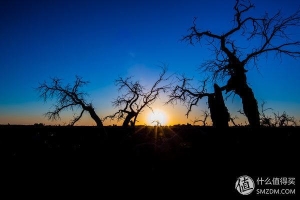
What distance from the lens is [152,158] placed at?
33.2ft

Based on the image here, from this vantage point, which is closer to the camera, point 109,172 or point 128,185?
point 128,185

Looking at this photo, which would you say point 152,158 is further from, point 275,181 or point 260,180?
point 275,181

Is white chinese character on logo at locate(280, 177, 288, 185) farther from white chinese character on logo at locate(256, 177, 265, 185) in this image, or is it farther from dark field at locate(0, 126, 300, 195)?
white chinese character on logo at locate(256, 177, 265, 185)

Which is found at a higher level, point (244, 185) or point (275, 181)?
point (275, 181)

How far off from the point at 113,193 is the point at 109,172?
167 cm

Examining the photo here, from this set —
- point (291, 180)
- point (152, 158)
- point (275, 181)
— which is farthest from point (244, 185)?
point (152, 158)

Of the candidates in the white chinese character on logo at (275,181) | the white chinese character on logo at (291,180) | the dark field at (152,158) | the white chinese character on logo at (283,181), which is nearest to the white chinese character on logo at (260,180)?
the white chinese character on logo at (275,181)

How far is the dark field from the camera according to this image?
884 cm

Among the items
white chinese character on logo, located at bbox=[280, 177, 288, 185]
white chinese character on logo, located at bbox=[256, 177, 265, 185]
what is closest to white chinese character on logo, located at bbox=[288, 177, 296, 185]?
white chinese character on logo, located at bbox=[280, 177, 288, 185]

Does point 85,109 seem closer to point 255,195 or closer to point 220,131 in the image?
point 220,131

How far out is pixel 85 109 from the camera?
60.0ft

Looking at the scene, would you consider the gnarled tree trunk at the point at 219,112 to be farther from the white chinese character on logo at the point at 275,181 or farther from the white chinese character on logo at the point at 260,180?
the white chinese character on logo at the point at 275,181

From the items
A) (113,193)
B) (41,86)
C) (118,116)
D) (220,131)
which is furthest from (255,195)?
(41,86)

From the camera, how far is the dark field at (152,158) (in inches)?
348
